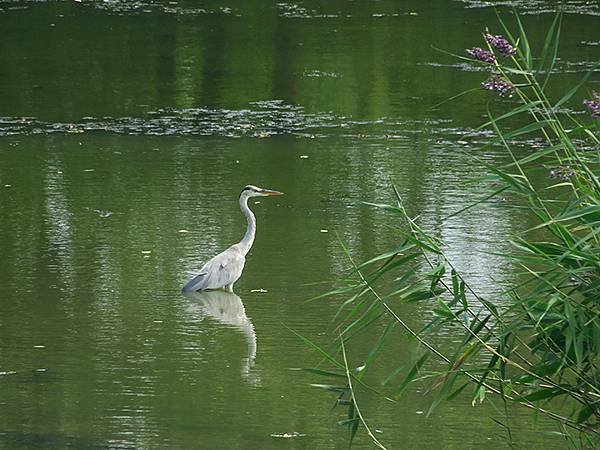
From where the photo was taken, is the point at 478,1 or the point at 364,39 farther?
the point at 478,1

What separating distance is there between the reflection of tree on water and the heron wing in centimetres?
7

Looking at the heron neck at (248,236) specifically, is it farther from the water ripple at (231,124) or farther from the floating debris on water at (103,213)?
the water ripple at (231,124)

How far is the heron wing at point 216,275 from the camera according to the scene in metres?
9.20

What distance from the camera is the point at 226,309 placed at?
902 cm

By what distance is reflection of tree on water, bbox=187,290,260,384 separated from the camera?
837 centimetres

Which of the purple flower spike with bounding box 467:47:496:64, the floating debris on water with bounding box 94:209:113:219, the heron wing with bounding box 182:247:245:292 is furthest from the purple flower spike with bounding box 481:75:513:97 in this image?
the floating debris on water with bounding box 94:209:113:219

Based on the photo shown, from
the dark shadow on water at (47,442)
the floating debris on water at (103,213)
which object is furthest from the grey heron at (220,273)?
the dark shadow on water at (47,442)

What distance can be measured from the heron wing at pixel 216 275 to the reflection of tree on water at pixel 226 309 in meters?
0.07

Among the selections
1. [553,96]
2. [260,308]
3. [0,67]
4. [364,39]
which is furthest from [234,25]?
[260,308]

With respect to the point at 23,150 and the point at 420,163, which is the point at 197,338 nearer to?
the point at 420,163

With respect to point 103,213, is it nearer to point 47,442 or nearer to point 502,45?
point 47,442

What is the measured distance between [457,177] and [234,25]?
11.3 meters

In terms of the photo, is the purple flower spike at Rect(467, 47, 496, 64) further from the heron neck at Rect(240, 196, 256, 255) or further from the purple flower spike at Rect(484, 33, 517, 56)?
the heron neck at Rect(240, 196, 256, 255)

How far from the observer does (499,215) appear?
36.9 feet
